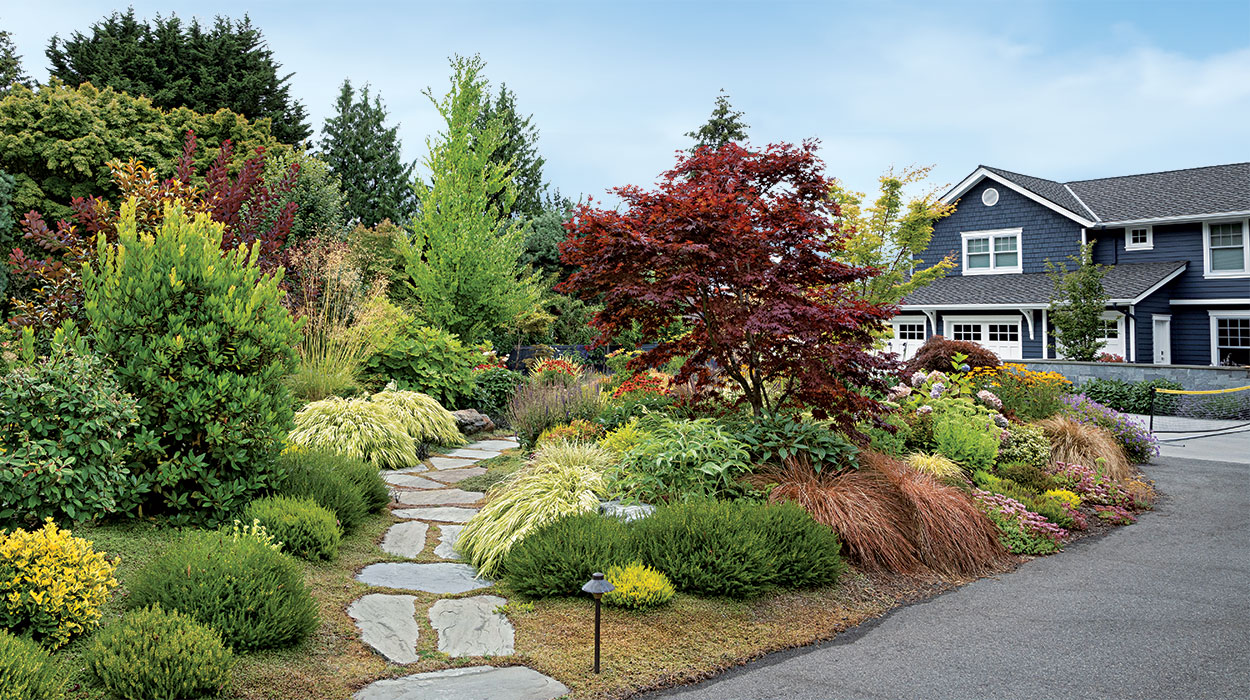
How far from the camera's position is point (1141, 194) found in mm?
21516

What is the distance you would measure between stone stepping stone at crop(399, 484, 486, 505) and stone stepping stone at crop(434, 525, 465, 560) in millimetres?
718

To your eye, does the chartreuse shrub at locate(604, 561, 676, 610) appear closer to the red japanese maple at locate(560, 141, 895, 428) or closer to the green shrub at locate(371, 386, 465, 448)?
the red japanese maple at locate(560, 141, 895, 428)

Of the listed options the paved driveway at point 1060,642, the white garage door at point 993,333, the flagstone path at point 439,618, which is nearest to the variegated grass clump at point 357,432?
the flagstone path at point 439,618

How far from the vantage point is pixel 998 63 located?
8.58 m

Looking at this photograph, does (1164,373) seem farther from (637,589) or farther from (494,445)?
(637,589)

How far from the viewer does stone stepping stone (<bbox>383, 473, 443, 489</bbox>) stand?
695 centimetres

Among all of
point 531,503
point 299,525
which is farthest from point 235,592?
point 531,503

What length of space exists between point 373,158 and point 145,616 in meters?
33.4

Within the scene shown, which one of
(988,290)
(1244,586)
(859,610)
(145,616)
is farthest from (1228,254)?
(145,616)

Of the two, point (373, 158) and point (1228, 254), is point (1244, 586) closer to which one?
point (1228, 254)

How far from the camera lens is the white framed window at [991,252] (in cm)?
2262

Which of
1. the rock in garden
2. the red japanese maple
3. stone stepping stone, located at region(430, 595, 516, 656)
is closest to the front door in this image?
the red japanese maple

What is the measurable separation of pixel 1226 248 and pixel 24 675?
24575mm

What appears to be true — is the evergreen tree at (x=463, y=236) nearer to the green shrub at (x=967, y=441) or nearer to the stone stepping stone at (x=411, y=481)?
the stone stepping stone at (x=411, y=481)
